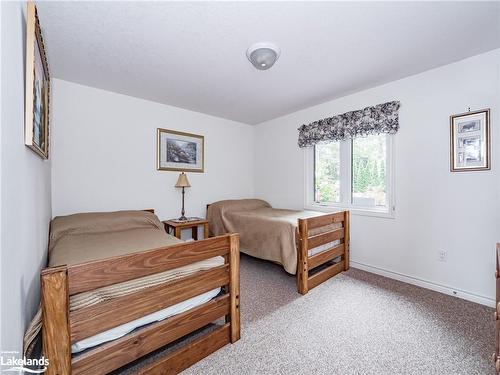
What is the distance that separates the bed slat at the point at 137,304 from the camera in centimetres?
100

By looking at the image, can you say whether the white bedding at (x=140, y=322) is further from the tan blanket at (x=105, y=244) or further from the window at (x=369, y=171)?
the window at (x=369, y=171)

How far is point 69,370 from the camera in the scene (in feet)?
3.11

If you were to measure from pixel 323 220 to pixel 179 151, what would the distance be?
2.26m

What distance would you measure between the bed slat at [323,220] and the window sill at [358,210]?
33 cm

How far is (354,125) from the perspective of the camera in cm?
285

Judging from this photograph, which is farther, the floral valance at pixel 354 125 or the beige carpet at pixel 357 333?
the floral valance at pixel 354 125

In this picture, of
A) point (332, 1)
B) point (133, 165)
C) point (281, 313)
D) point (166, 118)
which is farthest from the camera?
point (166, 118)

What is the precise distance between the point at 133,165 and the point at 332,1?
273 cm

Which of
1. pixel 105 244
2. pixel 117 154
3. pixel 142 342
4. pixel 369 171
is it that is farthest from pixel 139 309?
pixel 369 171

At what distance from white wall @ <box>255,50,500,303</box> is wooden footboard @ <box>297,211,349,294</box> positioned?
0.90 ft

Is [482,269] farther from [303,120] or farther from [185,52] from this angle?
[185,52]

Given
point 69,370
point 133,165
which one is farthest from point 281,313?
point 133,165

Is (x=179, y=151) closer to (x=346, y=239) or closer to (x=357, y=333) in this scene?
(x=346, y=239)

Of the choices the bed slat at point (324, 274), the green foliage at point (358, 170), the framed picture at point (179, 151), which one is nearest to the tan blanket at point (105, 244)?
the framed picture at point (179, 151)
